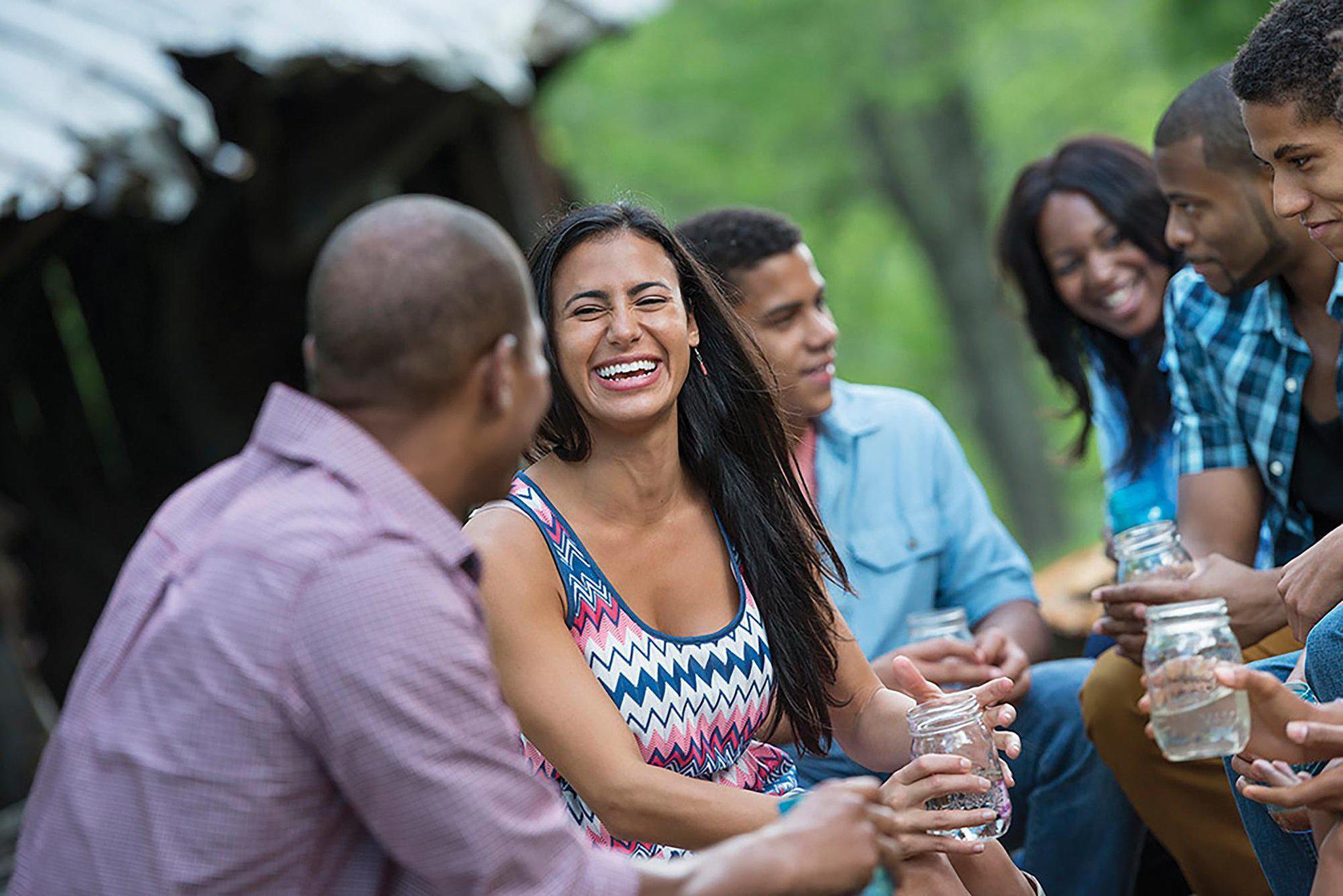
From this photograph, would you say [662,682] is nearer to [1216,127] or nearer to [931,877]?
[931,877]

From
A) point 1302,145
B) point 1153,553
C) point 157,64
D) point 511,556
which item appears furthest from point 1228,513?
point 157,64

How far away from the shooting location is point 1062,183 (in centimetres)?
466

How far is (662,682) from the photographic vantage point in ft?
9.67

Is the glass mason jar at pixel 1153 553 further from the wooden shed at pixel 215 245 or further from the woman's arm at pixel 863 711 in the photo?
the wooden shed at pixel 215 245

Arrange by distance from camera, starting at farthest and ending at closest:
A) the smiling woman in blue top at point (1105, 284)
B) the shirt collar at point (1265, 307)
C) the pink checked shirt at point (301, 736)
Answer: the smiling woman in blue top at point (1105, 284) → the shirt collar at point (1265, 307) → the pink checked shirt at point (301, 736)

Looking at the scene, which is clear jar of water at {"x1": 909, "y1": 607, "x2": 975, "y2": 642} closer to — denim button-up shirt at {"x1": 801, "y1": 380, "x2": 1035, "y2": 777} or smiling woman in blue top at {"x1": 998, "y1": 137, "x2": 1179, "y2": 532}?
denim button-up shirt at {"x1": 801, "y1": 380, "x2": 1035, "y2": 777}

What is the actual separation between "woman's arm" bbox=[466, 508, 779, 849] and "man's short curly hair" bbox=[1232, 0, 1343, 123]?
165 cm

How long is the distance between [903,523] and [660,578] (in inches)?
47.3

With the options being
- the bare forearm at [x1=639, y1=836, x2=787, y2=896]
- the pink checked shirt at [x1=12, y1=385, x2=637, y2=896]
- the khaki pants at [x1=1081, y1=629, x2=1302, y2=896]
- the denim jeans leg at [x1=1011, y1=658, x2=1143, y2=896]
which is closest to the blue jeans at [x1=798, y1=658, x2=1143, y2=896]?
the denim jeans leg at [x1=1011, y1=658, x2=1143, y2=896]

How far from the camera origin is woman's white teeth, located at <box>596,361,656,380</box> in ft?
10.2

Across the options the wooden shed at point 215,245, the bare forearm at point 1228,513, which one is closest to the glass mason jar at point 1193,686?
the bare forearm at point 1228,513

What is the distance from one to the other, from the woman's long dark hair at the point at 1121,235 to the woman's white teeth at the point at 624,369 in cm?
197

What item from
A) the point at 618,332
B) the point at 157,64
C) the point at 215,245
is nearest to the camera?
the point at 618,332

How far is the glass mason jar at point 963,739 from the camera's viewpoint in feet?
8.94
